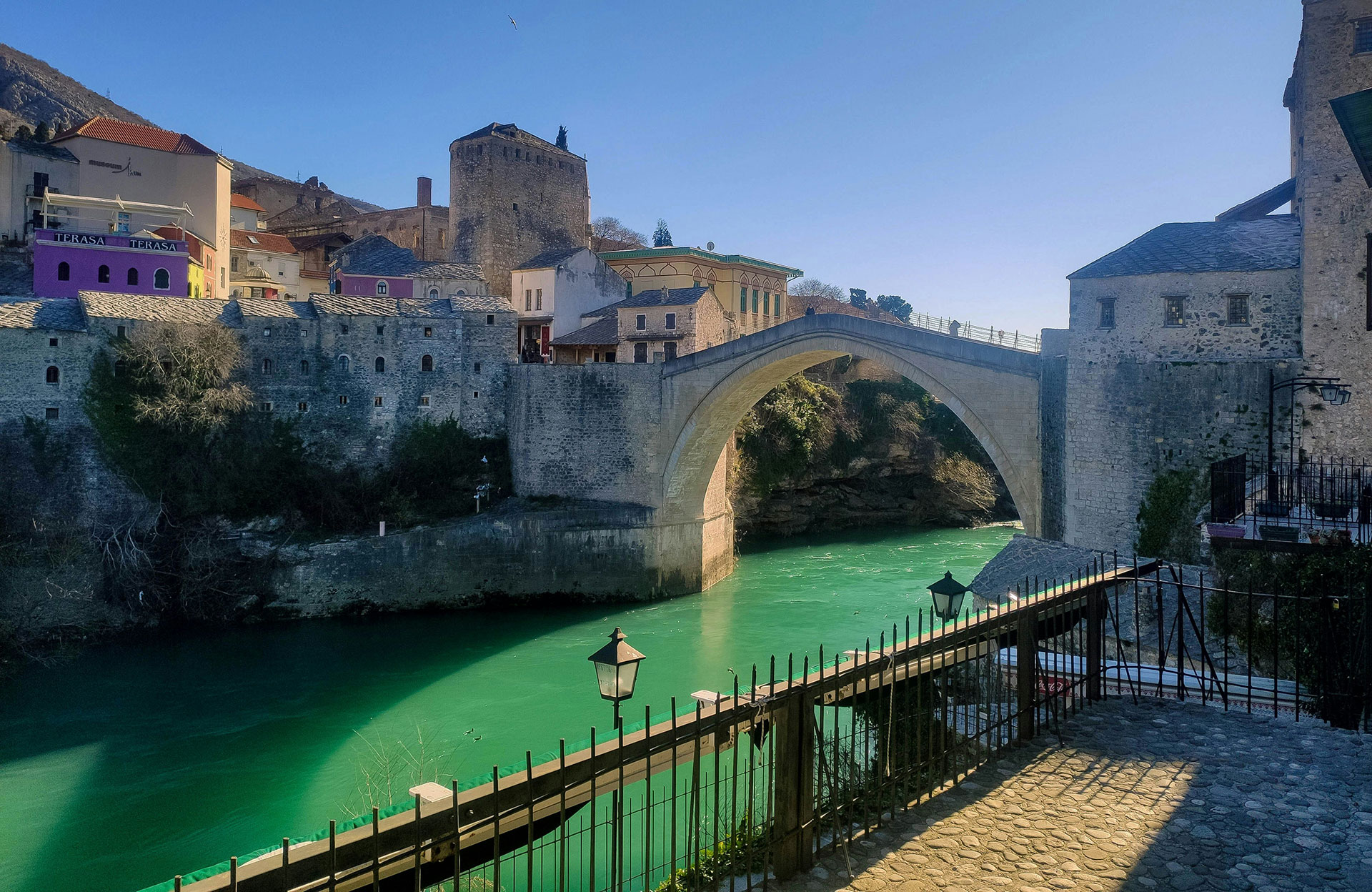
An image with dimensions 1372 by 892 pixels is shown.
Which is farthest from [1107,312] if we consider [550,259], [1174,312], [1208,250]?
[550,259]

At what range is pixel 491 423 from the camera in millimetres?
24609

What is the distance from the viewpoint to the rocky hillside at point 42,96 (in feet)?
181

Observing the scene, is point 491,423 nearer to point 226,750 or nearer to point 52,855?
point 226,750

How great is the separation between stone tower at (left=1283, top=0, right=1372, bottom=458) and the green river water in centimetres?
879

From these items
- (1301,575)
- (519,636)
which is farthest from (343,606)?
(1301,575)

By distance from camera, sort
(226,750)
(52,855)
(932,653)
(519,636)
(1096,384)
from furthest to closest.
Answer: (519,636), (1096,384), (226,750), (52,855), (932,653)

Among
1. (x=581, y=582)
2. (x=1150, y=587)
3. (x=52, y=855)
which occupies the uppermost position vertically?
(x=1150, y=587)

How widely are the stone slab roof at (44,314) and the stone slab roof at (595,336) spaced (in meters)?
12.2

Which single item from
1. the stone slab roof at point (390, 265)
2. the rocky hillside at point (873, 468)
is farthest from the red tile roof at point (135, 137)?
the rocky hillside at point (873, 468)

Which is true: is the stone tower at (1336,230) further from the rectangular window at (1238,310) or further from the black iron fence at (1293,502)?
the rectangular window at (1238,310)

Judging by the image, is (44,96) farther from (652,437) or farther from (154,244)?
(652,437)

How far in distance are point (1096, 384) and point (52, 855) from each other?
15163 mm

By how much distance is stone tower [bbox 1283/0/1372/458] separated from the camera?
12.6 metres

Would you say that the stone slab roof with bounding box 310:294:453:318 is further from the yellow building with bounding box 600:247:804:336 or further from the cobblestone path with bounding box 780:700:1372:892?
the cobblestone path with bounding box 780:700:1372:892
